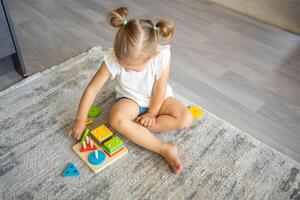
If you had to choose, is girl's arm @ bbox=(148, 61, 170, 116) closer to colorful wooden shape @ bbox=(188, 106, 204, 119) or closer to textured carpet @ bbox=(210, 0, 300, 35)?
colorful wooden shape @ bbox=(188, 106, 204, 119)

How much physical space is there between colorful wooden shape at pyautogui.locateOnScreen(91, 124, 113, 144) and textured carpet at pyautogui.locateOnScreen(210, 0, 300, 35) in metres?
1.31

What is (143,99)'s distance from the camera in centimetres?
111

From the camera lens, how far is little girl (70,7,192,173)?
3.13 ft

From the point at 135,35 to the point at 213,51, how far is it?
2.70 ft

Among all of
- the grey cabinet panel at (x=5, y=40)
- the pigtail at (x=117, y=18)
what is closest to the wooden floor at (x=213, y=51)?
the grey cabinet panel at (x=5, y=40)

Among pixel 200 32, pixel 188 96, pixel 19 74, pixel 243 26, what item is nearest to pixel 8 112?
pixel 19 74

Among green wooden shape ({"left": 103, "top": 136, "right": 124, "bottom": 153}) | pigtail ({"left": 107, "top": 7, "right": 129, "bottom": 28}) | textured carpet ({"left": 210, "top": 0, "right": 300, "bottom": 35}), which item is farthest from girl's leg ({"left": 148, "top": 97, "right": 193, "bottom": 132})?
textured carpet ({"left": 210, "top": 0, "right": 300, "bottom": 35})

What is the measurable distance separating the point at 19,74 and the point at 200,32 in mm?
965

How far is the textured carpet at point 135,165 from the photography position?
958mm

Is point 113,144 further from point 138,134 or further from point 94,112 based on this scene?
→ point 94,112

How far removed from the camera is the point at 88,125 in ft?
3.78

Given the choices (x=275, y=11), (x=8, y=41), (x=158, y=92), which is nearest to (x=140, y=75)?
(x=158, y=92)

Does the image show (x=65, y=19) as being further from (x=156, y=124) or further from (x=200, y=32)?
(x=156, y=124)

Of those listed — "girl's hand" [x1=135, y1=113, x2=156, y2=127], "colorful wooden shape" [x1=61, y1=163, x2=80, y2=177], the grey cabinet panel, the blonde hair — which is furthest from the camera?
the grey cabinet panel
